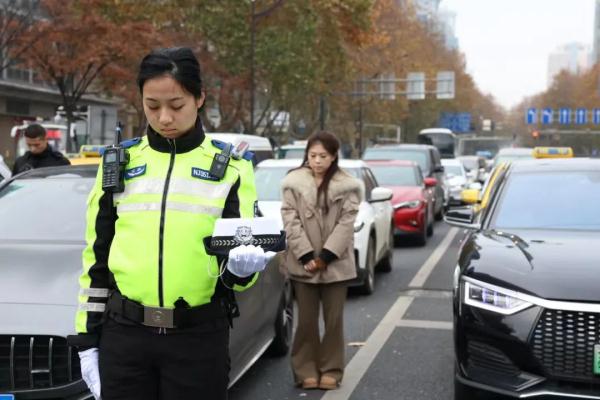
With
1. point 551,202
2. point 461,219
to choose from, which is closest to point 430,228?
point 461,219

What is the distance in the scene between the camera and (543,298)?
4133 millimetres

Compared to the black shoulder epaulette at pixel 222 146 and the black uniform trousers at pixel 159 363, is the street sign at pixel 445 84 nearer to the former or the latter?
the black shoulder epaulette at pixel 222 146

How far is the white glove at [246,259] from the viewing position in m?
2.59

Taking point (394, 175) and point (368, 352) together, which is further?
point (394, 175)

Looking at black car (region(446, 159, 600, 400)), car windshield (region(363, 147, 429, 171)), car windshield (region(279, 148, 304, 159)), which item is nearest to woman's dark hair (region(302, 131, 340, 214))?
black car (region(446, 159, 600, 400))

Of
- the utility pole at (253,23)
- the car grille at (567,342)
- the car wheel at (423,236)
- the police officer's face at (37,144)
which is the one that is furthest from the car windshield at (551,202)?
the utility pole at (253,23)

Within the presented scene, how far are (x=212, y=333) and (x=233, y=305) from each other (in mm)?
164

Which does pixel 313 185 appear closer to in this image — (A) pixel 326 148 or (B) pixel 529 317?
(A) pixel 326 148

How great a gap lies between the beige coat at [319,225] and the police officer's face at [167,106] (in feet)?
9.01

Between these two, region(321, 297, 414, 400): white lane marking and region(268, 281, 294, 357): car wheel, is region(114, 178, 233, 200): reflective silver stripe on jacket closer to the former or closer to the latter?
region(321, 297, 414, 400): white lane marking

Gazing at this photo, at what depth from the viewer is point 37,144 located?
28.9 ft

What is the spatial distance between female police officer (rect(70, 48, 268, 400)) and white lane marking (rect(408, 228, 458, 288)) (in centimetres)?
730

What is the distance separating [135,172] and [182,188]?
192 mm

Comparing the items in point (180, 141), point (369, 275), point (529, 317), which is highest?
point (180, 141)
